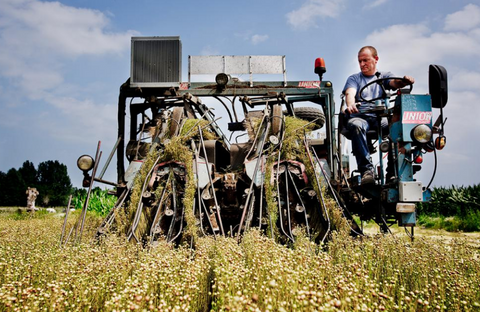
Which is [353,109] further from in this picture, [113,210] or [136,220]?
[113,210]

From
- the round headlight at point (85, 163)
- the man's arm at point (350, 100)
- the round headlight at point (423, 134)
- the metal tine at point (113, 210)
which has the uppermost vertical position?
the man's arm at point (350, 100)

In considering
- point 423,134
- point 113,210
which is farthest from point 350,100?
point 113,210

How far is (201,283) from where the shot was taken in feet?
8.50

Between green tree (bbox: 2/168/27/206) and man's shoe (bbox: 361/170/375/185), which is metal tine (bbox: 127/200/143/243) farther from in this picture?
green tree (bbox: 2/168/27/206)

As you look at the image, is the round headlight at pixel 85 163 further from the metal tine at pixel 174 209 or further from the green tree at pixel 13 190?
the green tree at pixel 13 190

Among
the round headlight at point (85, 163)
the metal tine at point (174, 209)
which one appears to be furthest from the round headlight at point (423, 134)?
the round headlight at point (85, 163)

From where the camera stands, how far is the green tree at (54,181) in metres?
42.0

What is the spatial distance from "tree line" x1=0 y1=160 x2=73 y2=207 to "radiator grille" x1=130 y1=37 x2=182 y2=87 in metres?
36.6

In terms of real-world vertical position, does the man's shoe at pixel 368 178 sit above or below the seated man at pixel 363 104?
below

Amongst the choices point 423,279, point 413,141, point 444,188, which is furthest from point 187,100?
point 444,188

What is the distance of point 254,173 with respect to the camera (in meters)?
4.53

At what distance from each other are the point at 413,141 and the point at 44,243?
4.42 m

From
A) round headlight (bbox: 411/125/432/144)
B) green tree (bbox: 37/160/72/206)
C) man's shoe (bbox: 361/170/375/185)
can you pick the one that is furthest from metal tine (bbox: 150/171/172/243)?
green tree (bbox: 37/160/72/206)

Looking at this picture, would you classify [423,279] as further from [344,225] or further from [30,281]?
[30,281]
